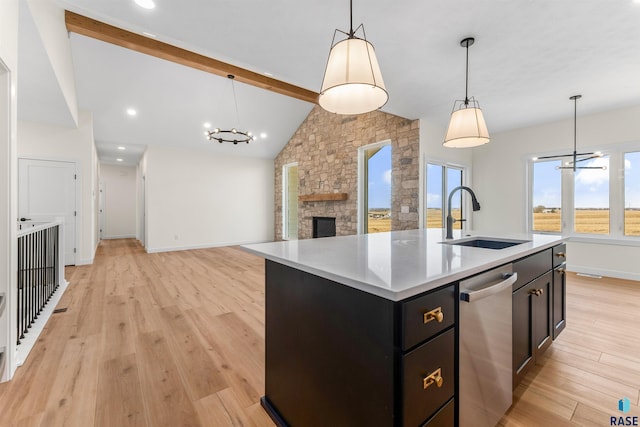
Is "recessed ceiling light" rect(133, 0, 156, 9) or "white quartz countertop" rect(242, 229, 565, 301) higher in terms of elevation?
"recessed ceiling light" rect(133, 0, 156, 9)

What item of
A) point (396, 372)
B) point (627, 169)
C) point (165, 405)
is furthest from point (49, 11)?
point (627, 169)

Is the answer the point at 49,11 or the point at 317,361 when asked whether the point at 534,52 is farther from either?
the point at 49,11

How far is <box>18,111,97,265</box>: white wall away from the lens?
4.84 metres

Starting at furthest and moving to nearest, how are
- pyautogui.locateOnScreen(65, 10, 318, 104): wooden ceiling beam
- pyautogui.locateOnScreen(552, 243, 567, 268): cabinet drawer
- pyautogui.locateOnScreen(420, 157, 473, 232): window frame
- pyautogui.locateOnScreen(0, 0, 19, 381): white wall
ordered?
pyautogui.locateOnScreen(420, 157, 473, 232): window frame
pyautogui.locateOnScreen(65, 10, 318, 104): wooden ceiling beam
pyautogui.locateOnScreen(552, 243, 567, 268): cabinet drawer
pyautogui.locateOnScreen(0, 0, 19, 381): white wall

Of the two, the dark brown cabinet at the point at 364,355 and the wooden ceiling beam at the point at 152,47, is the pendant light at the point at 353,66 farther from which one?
the wooden ceiling beam at the point at 152,47

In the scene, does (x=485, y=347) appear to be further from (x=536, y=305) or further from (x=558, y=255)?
(x=558, y=255)

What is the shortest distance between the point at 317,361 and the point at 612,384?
2.07 m

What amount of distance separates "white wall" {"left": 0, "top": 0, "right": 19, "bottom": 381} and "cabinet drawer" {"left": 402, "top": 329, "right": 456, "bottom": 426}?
2.42 metres

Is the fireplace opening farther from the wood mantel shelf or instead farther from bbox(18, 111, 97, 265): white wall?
bbox(18, 111, 97, 265): white wall

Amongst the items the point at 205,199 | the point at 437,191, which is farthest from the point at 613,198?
the point at 205,199

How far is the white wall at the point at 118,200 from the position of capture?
9.80m

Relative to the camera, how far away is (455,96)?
3859 mm

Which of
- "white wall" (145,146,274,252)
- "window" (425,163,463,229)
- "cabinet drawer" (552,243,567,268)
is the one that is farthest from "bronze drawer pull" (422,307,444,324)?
"white wall" (145,146,274,252)

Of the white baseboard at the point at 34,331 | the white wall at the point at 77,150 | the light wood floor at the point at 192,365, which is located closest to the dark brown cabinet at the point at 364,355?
the light wood floor at the point at 192,365
